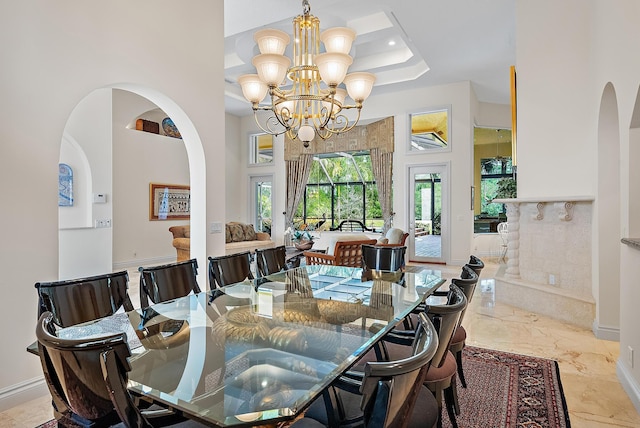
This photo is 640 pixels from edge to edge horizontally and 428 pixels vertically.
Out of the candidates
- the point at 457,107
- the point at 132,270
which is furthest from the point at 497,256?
the point at 132,270

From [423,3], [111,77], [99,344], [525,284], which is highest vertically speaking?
[423,3]

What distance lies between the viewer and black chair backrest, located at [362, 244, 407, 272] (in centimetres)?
357

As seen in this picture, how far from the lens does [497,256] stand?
906cm

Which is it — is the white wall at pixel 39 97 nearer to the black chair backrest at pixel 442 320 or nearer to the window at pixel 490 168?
the black chair backrest at pixel 442 320

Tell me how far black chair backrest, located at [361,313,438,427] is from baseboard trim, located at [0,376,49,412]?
2.52m

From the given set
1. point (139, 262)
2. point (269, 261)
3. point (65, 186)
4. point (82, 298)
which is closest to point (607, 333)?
point (269, 261)

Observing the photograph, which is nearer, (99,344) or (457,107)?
(99,344)

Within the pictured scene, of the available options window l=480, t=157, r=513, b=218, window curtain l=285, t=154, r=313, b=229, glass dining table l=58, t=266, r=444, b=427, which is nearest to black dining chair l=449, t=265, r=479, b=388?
glass dining table l=58, t=266, r=444, b=427

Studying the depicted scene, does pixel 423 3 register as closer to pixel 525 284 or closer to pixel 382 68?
pixel 382 68

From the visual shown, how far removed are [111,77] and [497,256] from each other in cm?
894

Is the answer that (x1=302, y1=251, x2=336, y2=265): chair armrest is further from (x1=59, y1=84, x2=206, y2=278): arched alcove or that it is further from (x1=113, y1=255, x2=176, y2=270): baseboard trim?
(x1=113, y1=255, x2=176, y2=270): baseboard trim

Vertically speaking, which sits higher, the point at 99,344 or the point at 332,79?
the point at 332,79

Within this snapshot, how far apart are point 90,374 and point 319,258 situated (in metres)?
4.51

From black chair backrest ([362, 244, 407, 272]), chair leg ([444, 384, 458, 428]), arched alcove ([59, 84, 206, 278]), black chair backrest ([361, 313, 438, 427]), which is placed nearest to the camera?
black chair backrest ([361, 313, 438, 427])
